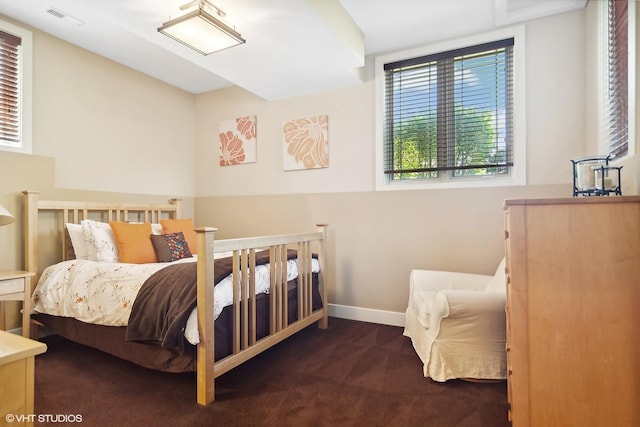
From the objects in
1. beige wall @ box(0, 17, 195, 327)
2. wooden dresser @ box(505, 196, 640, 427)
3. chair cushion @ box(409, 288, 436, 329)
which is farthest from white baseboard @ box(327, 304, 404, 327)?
beige wall @ box(0, 17, 195, 327)

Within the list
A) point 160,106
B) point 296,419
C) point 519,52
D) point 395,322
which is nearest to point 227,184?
point 160,106

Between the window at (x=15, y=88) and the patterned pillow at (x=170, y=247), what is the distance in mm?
1174

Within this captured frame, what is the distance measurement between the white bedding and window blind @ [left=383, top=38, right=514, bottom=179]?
1.47 metres

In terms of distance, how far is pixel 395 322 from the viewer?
301 centimetres

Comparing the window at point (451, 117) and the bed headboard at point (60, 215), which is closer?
the bed headboard at point (60, 215)

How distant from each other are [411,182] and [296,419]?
211cm

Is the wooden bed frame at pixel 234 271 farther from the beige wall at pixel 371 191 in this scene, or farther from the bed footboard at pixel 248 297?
the beige wall at pixel 371 191

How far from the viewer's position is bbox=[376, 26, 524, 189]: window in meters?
2.66

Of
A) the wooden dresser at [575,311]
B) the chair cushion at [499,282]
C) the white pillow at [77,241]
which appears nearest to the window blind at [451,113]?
the chair cushion at [499,282]

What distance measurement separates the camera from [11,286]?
224 centimetres

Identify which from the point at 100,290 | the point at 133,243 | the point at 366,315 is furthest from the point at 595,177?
the point at 133,243

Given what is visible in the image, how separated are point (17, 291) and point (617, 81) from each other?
390 cm

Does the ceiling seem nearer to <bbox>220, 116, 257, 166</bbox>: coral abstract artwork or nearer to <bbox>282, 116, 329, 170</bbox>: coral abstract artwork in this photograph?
<bbox>282, 116, 329, 170</bbox>: coral abstract artwork

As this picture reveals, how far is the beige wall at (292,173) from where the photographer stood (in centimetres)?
249
